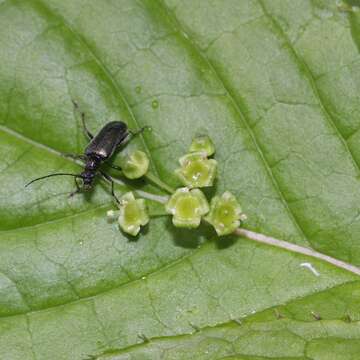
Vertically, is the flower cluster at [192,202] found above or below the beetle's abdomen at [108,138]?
below

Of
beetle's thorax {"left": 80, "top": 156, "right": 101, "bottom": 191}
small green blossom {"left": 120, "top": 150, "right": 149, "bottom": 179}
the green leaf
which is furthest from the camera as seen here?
beetle's thorax {"left": 80, "top": 156, "right": 101, "bottom": 191}

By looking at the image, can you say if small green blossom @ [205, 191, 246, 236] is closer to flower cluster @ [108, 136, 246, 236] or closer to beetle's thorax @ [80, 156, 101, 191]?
flower cluster @ [108, 136, 246, 236]

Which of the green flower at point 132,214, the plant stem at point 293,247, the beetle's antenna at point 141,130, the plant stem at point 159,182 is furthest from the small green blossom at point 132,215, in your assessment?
the plant stem at point 293,247

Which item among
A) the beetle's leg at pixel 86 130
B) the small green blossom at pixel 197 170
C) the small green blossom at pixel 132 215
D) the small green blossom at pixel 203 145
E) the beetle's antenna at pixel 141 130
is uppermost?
the beetle's leg at pixel 86 130

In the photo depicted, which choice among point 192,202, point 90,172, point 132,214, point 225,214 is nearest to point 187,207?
point 192,202

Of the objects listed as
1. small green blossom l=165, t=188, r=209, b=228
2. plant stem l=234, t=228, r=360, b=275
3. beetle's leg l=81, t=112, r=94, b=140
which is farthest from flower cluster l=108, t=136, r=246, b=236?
beetle's leg l=81, t=112, r=94, b=140

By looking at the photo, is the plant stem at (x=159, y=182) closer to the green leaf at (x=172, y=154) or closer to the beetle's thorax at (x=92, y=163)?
the green leaf at (x=172, y=154)

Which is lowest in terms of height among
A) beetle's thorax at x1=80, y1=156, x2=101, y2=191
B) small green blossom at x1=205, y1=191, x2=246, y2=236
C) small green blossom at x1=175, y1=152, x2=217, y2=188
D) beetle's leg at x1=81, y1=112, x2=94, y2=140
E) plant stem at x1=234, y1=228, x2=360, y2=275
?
plant stem at x1=234, y1=228, x2=360, y2=275

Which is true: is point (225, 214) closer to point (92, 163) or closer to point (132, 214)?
point (132, 214)
